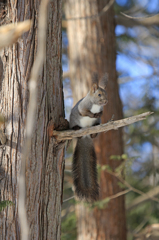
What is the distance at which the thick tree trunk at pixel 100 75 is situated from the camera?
3.80 metres

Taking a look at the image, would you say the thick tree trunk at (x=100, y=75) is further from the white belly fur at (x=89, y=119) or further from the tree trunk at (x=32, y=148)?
the tree trunk at (x=32, y=148)

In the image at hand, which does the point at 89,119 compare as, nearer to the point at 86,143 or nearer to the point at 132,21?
the point at 86,143

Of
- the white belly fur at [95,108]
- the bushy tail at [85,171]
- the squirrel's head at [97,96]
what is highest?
the squirrel's head at [97,96]

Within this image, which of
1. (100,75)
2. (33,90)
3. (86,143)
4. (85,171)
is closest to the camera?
(33,90)

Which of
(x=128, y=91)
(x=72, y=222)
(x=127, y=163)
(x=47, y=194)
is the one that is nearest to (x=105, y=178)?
(x=127, y=163)

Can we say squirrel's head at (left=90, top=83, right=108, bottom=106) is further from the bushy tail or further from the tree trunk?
the tree trunk

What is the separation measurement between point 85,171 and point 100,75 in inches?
74.3

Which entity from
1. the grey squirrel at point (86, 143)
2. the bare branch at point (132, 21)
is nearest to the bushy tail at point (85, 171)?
the grey squirrel at point (86, 143)

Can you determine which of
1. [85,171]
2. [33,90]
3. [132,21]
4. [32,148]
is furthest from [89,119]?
[132,21]

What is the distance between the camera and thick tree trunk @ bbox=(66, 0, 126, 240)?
380 cm

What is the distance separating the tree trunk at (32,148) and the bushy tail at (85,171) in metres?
0.33

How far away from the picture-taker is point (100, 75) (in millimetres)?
3936

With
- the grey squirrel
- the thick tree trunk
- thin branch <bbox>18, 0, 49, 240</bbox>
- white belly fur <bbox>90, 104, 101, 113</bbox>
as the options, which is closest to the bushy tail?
the grey squirrel

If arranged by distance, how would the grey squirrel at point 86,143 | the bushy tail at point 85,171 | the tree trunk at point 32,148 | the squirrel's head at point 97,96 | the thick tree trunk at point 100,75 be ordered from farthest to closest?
the thick tree trunk at point 100,75, the squirrel's head at point 97,96, the grey squirrel at point 86,143, the bushy tail at point 85,171, the tree trunk at point 32,148
